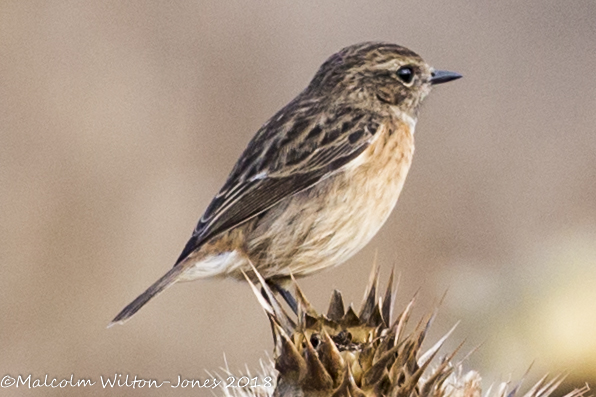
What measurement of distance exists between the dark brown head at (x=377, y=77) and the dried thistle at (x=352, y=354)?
0.93m

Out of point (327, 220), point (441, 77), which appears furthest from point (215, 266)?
point (441, 77)

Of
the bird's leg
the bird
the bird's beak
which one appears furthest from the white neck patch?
the bird's leg

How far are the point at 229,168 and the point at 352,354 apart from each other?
51.1 inches

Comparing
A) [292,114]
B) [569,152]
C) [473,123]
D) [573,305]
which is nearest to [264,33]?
[292,114]

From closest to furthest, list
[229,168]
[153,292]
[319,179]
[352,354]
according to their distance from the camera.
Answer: [352,354] → [153,292] → [319,179] → [229,168]

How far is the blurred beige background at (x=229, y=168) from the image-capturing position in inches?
95.0

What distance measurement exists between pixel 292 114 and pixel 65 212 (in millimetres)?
817

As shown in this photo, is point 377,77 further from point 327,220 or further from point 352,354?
point 352,354

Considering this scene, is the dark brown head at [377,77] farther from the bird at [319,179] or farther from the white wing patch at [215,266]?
the white wing patch at [215,266]

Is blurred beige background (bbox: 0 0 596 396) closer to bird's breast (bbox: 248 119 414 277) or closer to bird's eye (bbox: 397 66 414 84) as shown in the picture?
bird's eye (bbox: 397 66 414 84)

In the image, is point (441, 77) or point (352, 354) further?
point (441, 77)

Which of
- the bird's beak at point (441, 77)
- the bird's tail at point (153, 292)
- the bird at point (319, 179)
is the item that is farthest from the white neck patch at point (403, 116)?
the bird's tail at point (153, 292)

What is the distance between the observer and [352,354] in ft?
4.63

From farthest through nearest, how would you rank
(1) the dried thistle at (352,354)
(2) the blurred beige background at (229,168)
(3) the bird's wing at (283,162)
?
(2) the blurred beige background at (229,168)
(3) the bird's wing at (283,162)
(1) the dried thistle at (352,354)
